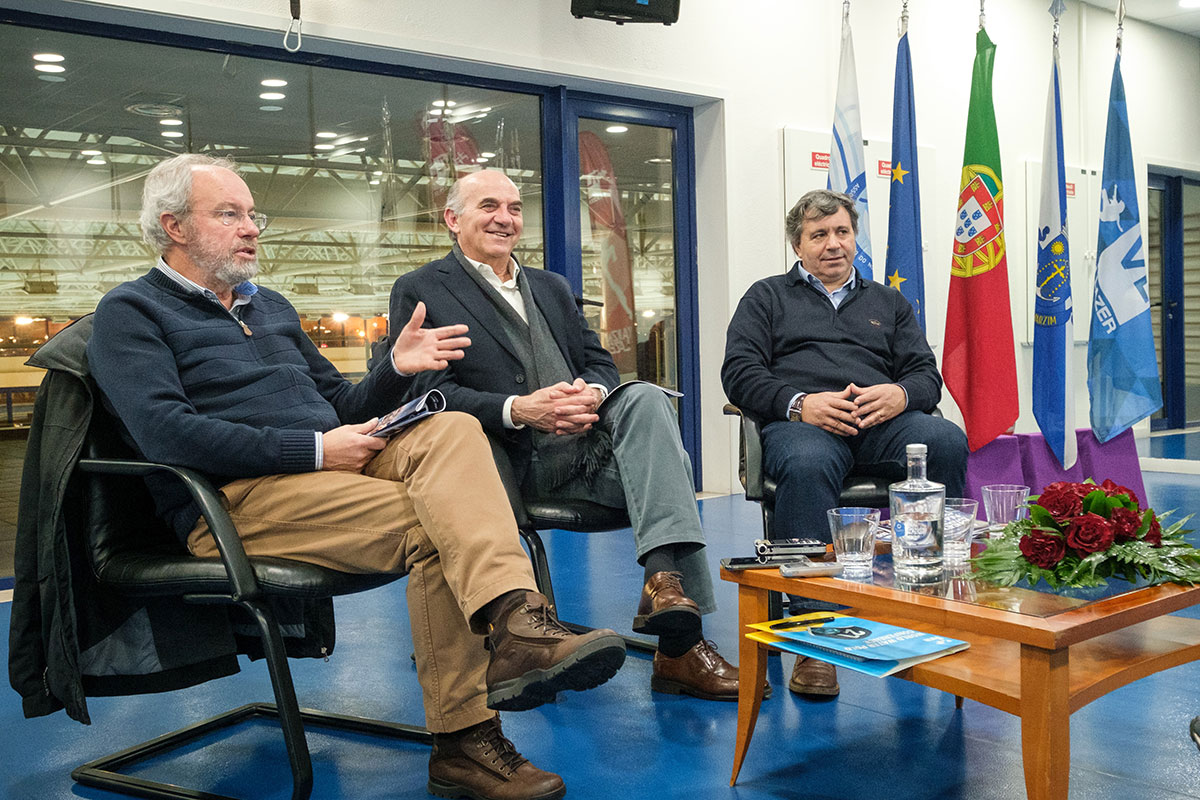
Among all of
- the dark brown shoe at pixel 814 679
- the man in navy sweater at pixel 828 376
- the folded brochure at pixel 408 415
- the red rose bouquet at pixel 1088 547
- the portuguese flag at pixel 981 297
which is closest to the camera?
the red rose bouquet at pixel 1088 547

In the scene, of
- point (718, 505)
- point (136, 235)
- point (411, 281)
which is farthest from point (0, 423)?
point (718, 505)

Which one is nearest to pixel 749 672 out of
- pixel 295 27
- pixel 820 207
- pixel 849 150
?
pixel 820 207

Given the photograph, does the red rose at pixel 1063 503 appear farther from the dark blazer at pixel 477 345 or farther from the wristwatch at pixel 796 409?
the dark blazer at pixel 477 345

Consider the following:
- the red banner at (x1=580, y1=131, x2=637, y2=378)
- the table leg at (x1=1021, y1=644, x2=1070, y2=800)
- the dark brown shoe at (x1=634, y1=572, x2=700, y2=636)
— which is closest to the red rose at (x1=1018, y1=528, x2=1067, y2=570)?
the table leg at (x1=1021, y1=644, x2=1070, y2=800)

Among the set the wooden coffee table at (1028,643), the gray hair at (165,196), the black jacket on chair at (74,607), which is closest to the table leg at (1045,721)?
the wooden coffee table at (1028,643)

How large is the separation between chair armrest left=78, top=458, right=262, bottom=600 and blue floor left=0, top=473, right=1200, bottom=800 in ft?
1.42

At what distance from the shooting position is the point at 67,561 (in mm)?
1863

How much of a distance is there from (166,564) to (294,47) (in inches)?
120

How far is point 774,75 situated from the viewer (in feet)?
19.1

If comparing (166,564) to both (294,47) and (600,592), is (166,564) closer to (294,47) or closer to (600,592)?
(600,592)

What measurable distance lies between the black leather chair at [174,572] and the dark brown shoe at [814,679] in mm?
973

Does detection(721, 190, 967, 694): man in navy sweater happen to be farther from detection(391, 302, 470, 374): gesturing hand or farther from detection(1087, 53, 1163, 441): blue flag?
detection(1087, 53, 1163, 441): blue flag

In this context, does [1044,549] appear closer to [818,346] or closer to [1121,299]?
[818,346]

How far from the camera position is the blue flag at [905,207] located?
4992 mm
